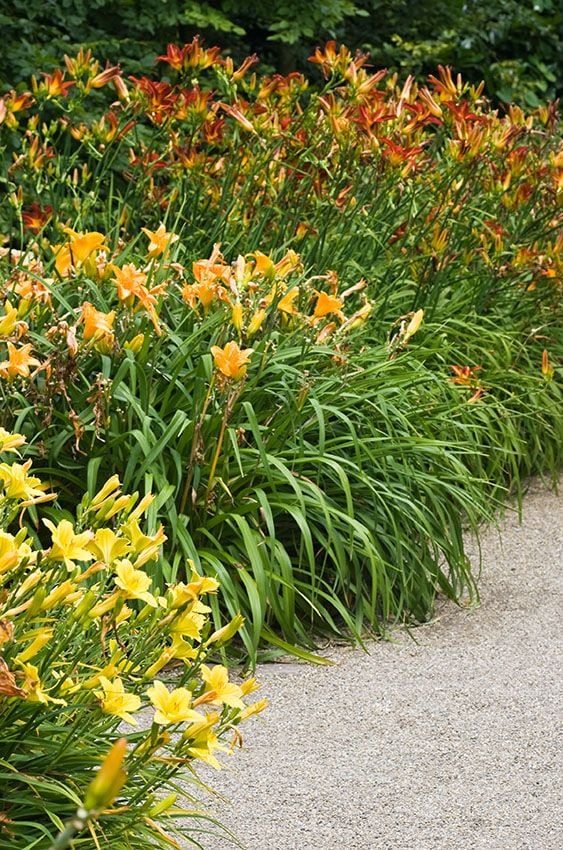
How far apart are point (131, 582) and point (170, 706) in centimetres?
20

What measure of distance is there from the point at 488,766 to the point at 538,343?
294 centimetres

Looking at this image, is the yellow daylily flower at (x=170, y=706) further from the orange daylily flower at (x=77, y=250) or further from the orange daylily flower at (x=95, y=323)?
the orange daylily flower at (x=77, y=250)

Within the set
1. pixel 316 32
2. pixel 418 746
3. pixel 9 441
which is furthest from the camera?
pixel 316 32

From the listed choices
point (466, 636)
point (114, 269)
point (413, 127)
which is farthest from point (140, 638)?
point (413, 127)

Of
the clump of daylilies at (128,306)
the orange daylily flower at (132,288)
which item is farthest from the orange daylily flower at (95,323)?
the orange daylily flower at (132,288)

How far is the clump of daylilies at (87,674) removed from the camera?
1955mm

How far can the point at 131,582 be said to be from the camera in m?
1.98

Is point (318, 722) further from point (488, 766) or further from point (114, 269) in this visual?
point (114, 269)

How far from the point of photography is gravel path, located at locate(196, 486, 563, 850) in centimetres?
260

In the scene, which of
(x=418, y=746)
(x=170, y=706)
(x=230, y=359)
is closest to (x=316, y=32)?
(x=230, y=359)

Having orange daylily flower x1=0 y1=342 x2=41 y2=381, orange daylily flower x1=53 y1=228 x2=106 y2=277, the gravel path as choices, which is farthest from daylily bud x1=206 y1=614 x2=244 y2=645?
orange daylily flower x1=53 y1=228 x2=106 y2=277

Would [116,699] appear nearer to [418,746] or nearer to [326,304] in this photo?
[418,746]

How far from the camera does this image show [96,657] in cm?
232

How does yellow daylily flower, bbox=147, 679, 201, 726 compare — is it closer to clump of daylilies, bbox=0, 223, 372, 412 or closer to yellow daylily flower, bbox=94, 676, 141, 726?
yellow daylily flower, bbox=94, 676, 141, 726
